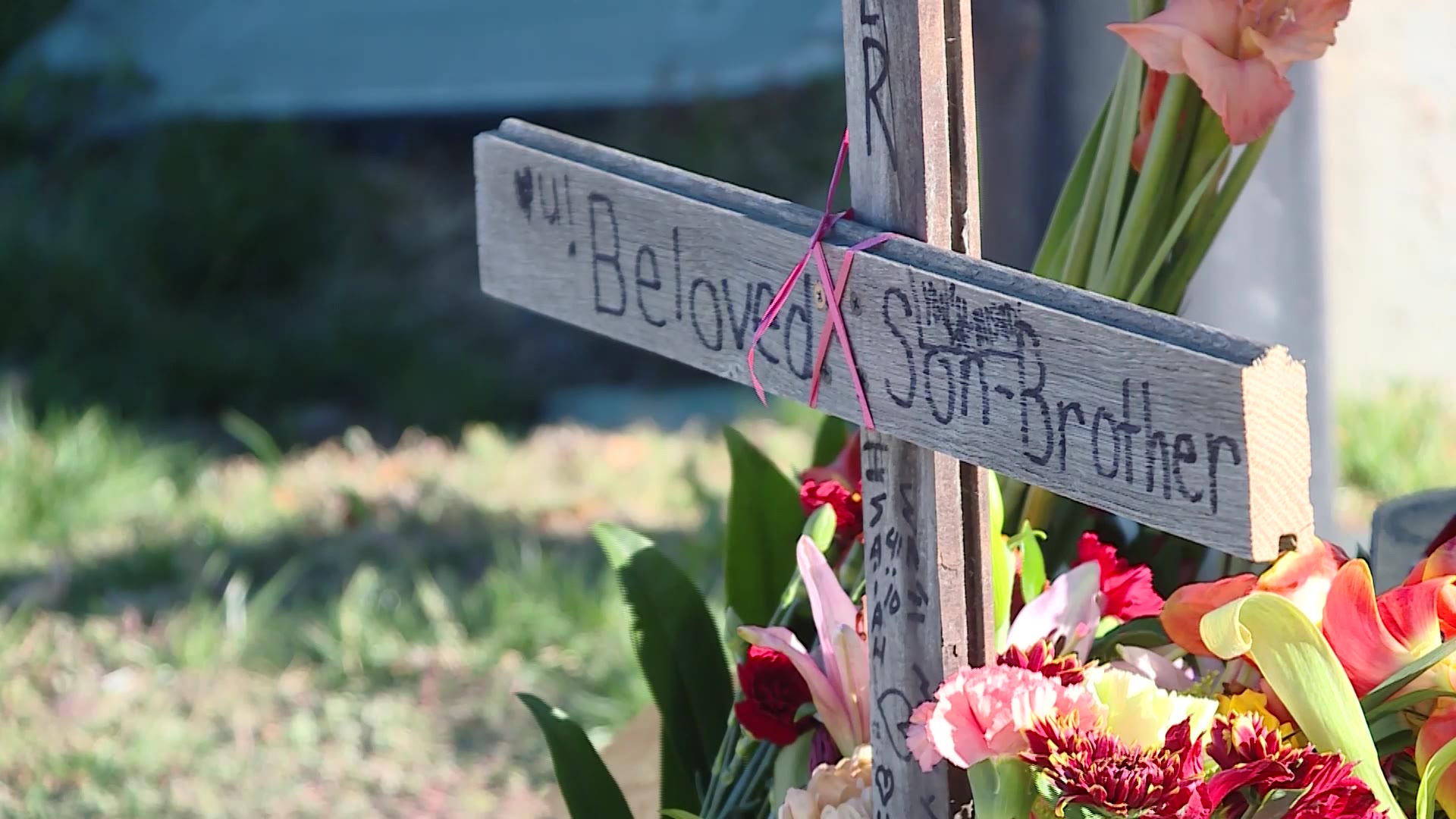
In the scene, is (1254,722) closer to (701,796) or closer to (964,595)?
(964,595)

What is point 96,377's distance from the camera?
3398 mm

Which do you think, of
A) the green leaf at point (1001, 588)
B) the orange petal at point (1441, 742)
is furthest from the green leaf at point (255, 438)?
the orange petal at point (1441, 742)

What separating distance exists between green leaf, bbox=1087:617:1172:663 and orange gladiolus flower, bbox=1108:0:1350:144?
264 mm

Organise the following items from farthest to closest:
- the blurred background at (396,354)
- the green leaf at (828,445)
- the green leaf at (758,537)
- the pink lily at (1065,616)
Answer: the blurred background at (396,354)
the green leaf at (828,445)
the green leaf at (758,537)
the pink lily at (1065,616)

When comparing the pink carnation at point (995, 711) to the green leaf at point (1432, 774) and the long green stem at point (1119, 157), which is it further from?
the long green stem at point (1119, 157)

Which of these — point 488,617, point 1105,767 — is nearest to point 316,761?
point 488,617

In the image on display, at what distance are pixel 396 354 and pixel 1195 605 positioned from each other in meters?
3.18

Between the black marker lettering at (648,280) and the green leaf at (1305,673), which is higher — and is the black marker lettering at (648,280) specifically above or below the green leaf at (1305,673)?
above

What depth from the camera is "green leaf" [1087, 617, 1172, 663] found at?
814mm

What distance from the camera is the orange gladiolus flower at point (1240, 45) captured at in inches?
28.8

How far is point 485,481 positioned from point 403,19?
249 centimetres

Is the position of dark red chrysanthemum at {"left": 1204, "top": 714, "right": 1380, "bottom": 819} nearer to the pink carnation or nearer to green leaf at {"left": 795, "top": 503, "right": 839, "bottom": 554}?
the pink carnation

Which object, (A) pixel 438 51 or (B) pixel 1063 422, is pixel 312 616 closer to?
(B) pixel 1063 422

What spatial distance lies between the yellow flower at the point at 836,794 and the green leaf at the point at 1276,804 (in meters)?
0.20
